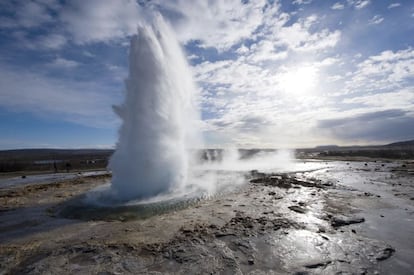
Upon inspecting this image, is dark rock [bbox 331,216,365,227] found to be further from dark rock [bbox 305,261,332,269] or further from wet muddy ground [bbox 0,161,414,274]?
dark rock [bbox 305,261,332,269]

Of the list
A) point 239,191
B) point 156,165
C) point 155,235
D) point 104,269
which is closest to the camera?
point 104,269

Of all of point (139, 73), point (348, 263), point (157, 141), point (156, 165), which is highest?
point (139, 73)

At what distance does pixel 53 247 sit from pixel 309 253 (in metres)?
7.35

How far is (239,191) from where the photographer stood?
17422 mm

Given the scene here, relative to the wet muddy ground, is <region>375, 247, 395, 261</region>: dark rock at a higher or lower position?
lower

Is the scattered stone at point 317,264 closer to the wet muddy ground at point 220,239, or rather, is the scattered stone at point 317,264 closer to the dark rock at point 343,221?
the wet muddy ground at point 220,239

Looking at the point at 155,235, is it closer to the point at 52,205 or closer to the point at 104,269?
the point at 104,269

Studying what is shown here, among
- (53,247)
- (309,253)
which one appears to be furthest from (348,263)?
(53,247)

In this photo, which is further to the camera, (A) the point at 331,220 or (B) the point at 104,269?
(A) the point at 331,220

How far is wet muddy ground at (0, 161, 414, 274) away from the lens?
6277 mm

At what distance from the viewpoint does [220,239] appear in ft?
26.6

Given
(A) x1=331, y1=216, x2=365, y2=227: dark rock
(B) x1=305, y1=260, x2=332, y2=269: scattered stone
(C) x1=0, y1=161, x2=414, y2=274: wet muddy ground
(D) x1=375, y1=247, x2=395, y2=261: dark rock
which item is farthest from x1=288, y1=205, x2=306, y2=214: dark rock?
(B) x1=305, y1=260, x2=332, y2=269: scattered stone

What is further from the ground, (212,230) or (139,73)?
(139,73)

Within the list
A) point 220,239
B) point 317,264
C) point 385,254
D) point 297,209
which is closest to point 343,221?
point 297,209
